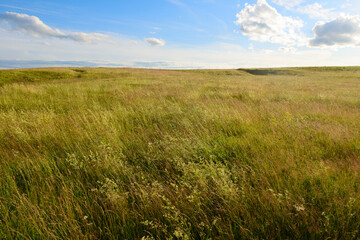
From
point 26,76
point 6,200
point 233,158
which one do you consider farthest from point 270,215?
point 26,76

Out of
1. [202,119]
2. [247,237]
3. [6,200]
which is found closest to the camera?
[247,237]

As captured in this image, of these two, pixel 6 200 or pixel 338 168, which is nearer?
pixel 6 200

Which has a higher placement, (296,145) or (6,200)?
(296,145)

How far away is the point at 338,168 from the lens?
220 cm

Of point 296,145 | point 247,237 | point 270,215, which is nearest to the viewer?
point 247,237

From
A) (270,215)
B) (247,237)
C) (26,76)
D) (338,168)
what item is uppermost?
(26,76)

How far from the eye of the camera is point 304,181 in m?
2.00

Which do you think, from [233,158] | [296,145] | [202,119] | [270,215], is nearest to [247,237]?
[270,215]

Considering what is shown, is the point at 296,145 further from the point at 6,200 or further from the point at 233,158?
the point at 6,200

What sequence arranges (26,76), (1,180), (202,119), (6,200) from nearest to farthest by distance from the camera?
(6,200) → (1,180) → (202,119) → (26,76)

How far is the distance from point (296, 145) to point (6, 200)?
3.67m

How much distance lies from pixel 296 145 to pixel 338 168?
599 mm

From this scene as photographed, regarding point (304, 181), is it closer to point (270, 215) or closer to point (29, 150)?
point (270, 215)

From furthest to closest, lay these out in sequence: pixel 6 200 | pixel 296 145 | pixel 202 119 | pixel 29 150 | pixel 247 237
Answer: pixel 202 119 < pixel 29 150 < pixel 296 145 < pixel 6 200 < pixel 247 237
